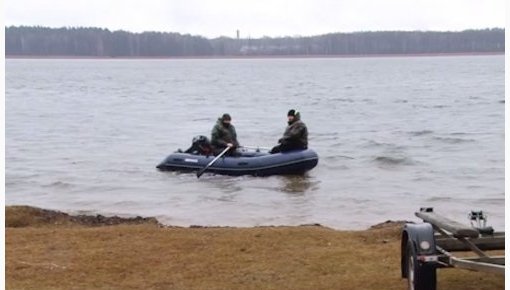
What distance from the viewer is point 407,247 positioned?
17.2 feet

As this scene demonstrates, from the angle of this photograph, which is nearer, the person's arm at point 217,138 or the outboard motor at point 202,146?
the person's arm at point 217,138

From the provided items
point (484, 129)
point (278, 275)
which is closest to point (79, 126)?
point (484, 129)

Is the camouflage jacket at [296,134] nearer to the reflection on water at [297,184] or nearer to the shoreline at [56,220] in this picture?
the reflection on water at [297,184]

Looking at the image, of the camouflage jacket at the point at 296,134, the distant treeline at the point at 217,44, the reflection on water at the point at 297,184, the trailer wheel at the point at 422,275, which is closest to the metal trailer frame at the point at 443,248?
the trailer wheel at the point at 422,275

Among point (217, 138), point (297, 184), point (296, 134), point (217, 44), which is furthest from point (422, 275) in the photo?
point (217, 44)

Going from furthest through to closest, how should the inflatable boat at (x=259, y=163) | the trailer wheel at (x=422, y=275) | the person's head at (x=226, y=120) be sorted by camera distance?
the inflatable boat at (x=259, y=163) → the person's head at (x=226, y=120) → the trailer wheel at (x=422, y=275)

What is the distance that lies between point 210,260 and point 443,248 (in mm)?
2343

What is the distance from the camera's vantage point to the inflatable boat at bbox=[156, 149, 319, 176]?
15977 mm

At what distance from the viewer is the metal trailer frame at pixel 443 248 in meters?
4.51

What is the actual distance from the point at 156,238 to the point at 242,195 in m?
6.32

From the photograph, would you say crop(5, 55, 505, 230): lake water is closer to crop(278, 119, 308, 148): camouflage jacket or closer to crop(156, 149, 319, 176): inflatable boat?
crop(156, 149, 319, 176): inflatable boat

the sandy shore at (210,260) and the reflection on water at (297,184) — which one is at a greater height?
the sandy shore at (210,260)

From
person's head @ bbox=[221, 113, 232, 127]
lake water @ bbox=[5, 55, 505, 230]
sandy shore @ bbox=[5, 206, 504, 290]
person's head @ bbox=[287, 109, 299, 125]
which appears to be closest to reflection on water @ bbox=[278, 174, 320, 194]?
lake water @ bbox=[5, 55, 505, 230]

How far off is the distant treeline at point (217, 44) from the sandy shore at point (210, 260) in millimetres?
97695
